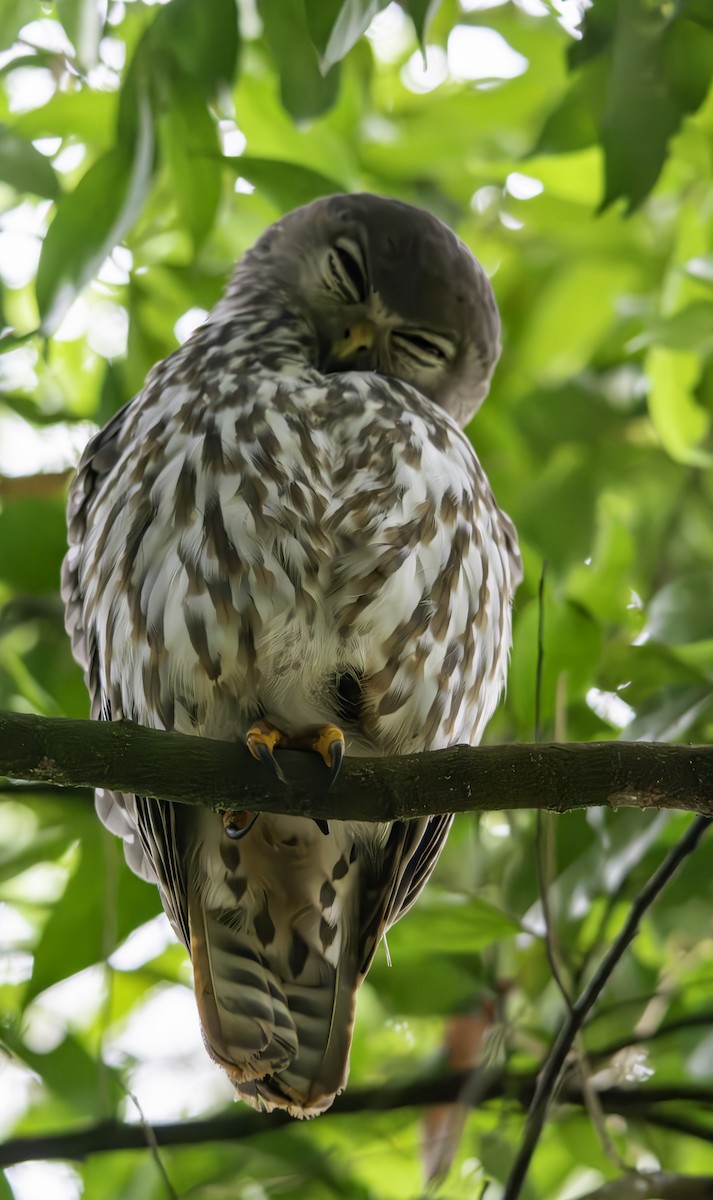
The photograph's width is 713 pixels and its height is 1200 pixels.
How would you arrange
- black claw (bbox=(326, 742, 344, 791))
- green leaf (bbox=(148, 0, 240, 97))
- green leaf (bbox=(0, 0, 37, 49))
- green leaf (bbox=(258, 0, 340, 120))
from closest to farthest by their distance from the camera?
black claw (bbox=(326, 742, 344, 791)) → green leaf (bbox=(258, 0, 340, 120)) → green leaf (bbox=(148, 0, 240, 97)) → green leaf (bbox=(0, 0, 37, 49))

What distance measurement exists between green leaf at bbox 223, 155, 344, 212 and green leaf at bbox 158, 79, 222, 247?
17 centimetres

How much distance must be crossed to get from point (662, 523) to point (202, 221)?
5.04 ft

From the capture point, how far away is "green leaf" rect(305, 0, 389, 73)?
6.97 feet

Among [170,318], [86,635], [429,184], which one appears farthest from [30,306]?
[86,635]

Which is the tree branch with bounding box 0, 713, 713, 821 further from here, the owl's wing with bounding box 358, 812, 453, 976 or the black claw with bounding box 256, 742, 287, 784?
the owl's wing with bounding box 358, 812, 453, 976

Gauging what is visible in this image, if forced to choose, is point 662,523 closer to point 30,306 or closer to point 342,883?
point 342,883

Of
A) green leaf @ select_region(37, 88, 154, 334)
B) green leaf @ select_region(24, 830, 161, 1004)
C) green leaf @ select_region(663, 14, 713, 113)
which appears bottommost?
green leaf @ select_region(24, 830, 161, 1004)

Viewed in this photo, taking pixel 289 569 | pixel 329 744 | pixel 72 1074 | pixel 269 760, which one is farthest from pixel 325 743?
pixel 72 1074

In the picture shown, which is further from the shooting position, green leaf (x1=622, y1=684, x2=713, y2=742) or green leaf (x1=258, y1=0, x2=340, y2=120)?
green leaf (x1=622, y1=684, x2=713, y2=742)

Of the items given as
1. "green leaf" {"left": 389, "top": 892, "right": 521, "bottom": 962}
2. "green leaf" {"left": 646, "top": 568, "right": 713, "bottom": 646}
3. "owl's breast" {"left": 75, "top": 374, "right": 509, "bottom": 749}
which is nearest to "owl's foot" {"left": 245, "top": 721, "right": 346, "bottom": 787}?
"owl's breast" {"left": 75, "top": 374, "right": 509, "bottom": 749}

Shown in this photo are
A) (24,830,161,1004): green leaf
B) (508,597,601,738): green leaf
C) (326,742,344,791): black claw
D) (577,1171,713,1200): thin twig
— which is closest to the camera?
(326,742,344,791): black claw

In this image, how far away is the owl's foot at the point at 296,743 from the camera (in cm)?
228

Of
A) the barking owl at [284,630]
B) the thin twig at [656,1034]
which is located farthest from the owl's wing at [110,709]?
the thin twig at [656,1034]

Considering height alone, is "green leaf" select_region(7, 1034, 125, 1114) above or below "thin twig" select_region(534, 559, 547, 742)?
below
